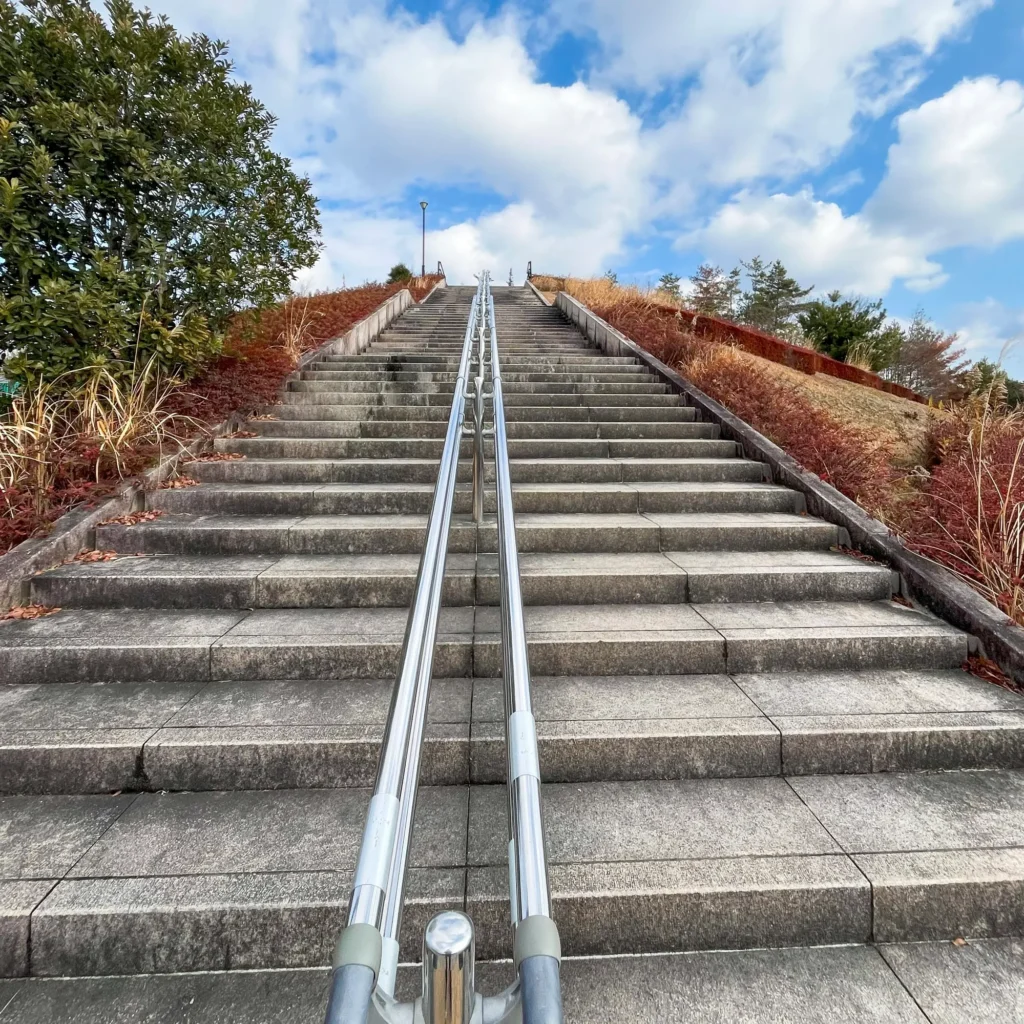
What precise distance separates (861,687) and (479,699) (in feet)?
5.60

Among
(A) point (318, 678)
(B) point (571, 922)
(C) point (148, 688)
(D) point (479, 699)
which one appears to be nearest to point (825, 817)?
(B) point (571, 922)

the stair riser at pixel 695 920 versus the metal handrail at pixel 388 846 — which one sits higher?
the metal handrail at pixel 388 846

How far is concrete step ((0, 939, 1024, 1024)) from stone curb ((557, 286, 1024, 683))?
1413 mm

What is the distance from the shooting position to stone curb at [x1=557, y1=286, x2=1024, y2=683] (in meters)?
2.69

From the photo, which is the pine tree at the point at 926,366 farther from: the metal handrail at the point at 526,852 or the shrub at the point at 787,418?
the metal handrail at the point at 526,852

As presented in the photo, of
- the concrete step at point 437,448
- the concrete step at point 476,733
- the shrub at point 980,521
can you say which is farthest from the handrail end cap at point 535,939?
the concrete step at point 437,448

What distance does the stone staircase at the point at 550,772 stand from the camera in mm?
1636

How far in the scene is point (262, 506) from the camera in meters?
4.02

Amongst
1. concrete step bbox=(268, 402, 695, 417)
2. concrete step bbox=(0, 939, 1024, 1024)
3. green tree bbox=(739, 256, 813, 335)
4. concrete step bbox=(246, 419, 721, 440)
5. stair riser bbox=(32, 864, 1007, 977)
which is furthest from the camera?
green tree bbox=(739, 256, 813, 335)

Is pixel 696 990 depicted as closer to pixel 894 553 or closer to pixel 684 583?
pixel 684 583

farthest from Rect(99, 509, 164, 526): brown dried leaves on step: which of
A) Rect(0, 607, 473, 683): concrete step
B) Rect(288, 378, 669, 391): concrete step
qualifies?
Rect(288, 378, 669, 391): concrete step

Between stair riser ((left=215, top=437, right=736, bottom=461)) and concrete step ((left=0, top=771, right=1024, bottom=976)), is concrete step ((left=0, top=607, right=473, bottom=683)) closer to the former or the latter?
concrete step ((left=0, top=771, right=1024, bottom=976))

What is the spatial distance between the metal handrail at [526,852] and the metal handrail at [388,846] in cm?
18

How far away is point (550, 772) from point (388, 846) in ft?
4.53
